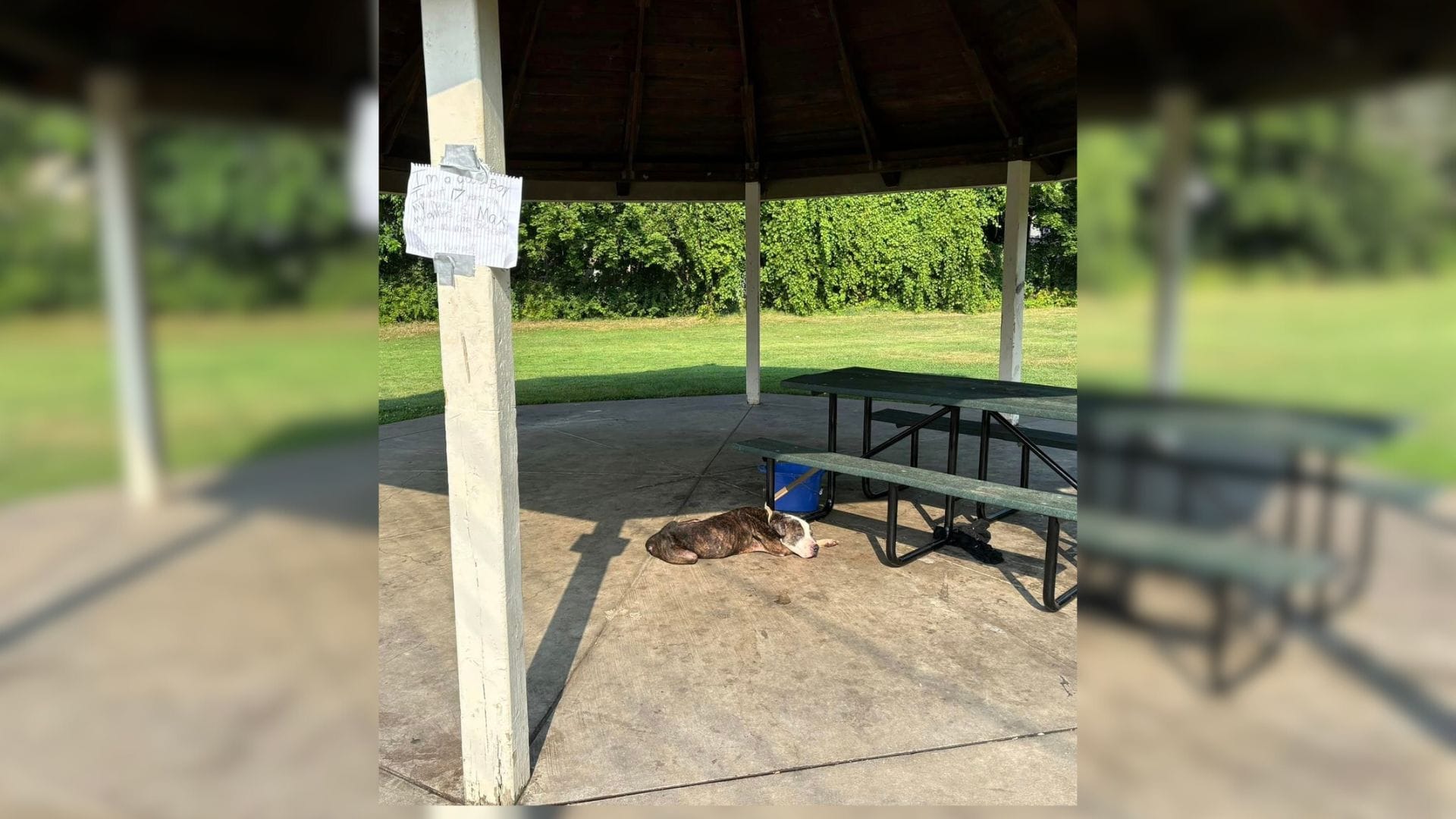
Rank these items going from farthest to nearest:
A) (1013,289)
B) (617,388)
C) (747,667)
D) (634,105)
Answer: (617,388), (1013,289), (634,105), (747,667)

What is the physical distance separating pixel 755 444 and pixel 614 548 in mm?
1306

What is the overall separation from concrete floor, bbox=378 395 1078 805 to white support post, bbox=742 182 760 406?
14.8ft

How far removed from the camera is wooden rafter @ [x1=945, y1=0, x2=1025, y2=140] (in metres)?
6.57

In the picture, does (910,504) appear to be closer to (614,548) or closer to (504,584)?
(614,548)

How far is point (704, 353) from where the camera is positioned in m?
18.8

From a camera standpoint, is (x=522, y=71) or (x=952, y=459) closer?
(x=952, y=459)

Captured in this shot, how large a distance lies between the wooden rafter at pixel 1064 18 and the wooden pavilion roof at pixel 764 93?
0.07 feet

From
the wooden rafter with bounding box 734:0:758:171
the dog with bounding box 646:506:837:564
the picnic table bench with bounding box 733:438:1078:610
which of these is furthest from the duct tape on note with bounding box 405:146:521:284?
the wooden rafter with bounding box 734:0:758:171
